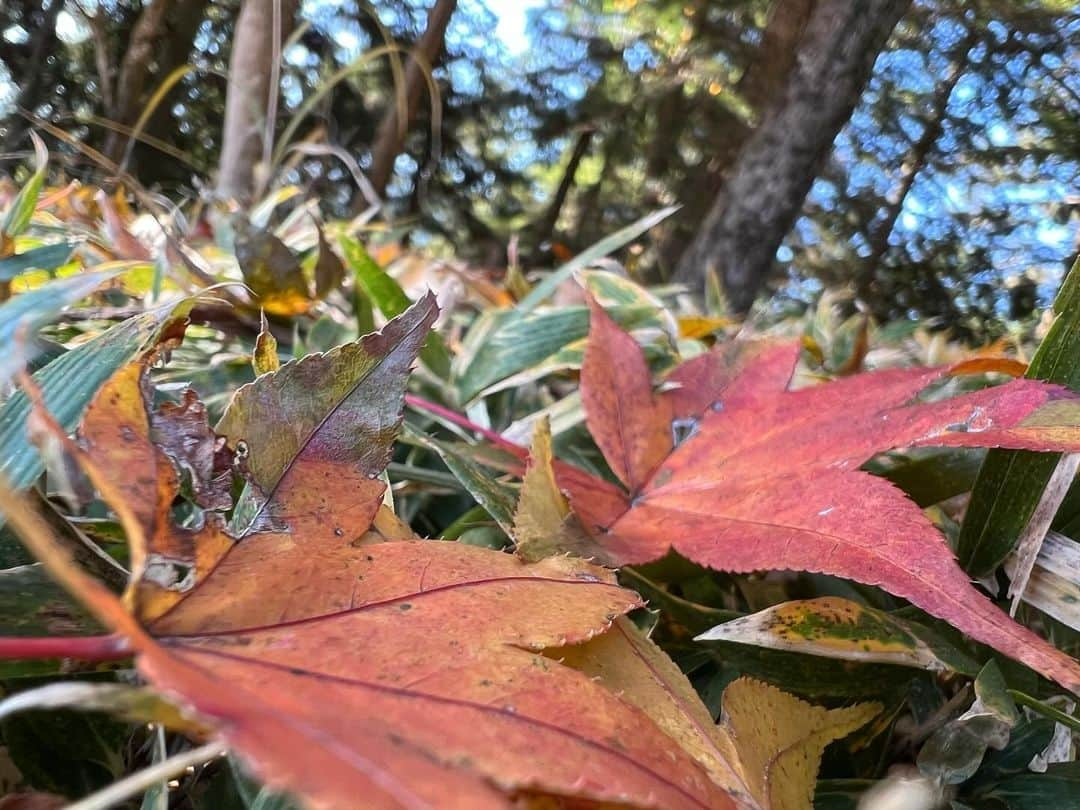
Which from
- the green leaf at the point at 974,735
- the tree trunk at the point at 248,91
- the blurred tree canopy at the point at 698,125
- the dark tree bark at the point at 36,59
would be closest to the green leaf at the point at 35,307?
the green leaf at the point at 974,735

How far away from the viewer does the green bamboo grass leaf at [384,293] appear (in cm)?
36

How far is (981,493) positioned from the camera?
0.71 ft

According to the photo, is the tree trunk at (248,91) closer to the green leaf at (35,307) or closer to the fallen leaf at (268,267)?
the fallen leaf at (268,267)

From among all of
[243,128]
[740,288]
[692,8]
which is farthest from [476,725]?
[692,8]

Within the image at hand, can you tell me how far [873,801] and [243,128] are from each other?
1101mm

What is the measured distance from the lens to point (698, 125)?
2.96 metres

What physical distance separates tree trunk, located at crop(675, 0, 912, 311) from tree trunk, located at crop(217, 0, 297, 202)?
941 millimetres

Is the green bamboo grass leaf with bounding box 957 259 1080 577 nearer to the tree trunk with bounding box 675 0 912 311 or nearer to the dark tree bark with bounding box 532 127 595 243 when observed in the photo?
the tree trunk with bounding box 675 0 912 311

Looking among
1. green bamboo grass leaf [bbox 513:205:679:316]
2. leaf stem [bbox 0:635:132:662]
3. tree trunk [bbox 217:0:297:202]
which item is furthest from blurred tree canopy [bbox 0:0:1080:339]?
leaf stem [bbox 0:635:132:662]

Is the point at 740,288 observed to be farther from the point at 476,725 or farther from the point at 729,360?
the point at 476,725

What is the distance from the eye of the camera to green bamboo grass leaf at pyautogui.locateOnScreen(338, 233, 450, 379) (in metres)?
0.36

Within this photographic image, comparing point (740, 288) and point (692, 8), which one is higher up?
point (692, 8)

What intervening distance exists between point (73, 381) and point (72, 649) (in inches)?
4.2

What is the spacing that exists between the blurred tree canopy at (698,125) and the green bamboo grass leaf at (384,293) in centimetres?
132
